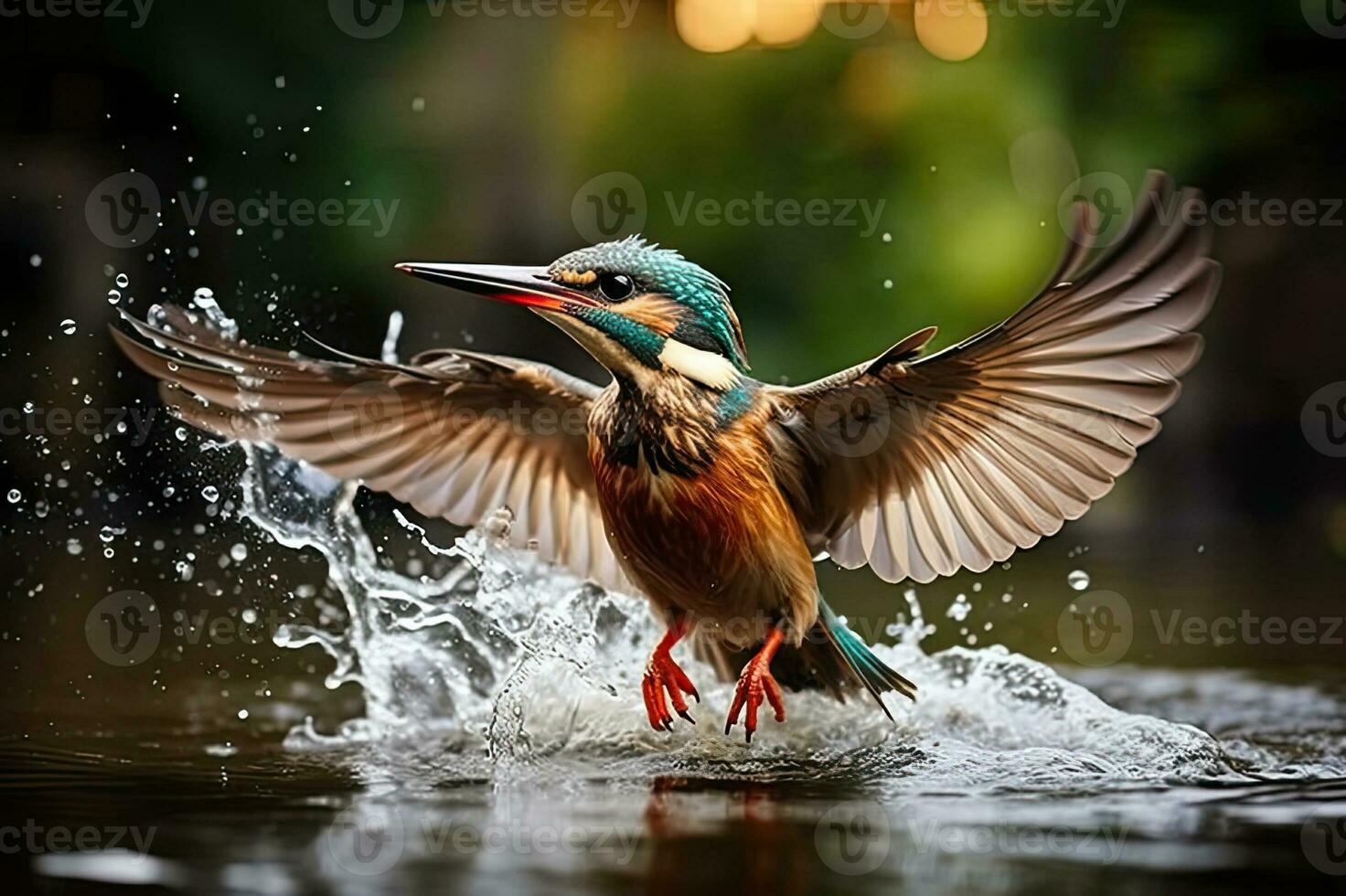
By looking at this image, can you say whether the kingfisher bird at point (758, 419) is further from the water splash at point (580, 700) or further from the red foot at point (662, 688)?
the water splash at point (580, 700)

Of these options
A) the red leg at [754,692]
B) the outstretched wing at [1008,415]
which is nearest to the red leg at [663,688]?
the red leg at [754,692]

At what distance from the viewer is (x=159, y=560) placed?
7809 mm

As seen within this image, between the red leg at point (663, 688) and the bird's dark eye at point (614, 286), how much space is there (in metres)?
0.85

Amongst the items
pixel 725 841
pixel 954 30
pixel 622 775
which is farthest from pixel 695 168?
pixel 725 841

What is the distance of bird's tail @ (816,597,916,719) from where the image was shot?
152 inches

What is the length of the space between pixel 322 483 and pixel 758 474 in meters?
1.48

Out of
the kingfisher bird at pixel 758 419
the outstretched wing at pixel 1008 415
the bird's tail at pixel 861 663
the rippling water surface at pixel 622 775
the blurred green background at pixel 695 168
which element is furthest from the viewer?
the blurred green background at pixel 695 168

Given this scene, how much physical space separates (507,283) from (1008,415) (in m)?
1.14

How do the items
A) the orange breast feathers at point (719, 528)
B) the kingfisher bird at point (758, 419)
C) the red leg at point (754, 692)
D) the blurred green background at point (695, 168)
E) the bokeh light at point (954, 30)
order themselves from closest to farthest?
1. the kingfisher bird at point (758, 419)
2. the red leg at point (754, 692)
3. the orange breast feathers at point (719, 528)
4. the blurred green background at point (695, 168)
5. the bokeh light at point (954, 30)

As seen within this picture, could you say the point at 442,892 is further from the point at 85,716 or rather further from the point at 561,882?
the point at 85,716

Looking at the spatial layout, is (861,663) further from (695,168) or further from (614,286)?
(695,168)

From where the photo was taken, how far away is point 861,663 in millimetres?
3881

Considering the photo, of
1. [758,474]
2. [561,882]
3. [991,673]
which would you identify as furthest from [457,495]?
[561,882]

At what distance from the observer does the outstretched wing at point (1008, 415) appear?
10.3 ft
